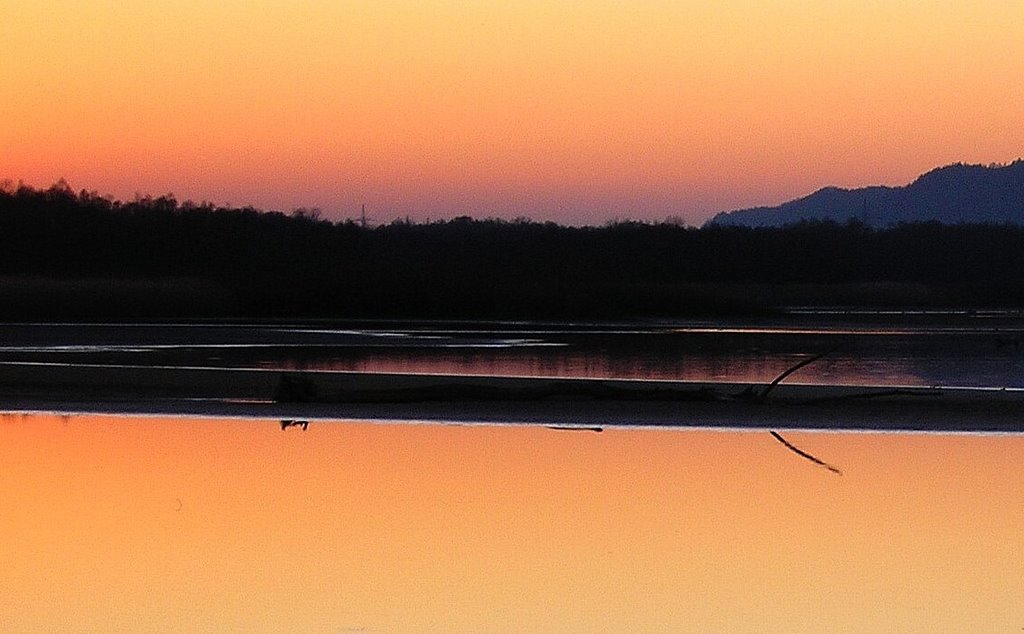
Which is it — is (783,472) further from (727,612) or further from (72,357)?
(72,357)

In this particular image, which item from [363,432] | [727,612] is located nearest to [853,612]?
[727,612]

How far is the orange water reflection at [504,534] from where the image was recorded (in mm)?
9578

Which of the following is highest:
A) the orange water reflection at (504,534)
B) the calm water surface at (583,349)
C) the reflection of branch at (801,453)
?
the orange water reflection at (504,534)

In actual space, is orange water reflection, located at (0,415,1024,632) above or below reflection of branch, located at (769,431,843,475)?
above

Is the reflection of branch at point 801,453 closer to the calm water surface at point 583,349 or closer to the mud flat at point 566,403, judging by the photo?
the mud flat at point 566,403

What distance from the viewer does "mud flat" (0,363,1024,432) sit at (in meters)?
21.3

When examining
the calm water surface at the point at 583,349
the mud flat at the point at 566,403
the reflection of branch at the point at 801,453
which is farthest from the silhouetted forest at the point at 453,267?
the reflection of branch at the point at 801,453

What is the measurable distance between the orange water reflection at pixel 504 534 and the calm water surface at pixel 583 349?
35.5ft

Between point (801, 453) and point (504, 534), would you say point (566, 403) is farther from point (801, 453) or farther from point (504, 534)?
point (504, 534)

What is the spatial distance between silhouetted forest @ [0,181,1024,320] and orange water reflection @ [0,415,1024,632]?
142 ft

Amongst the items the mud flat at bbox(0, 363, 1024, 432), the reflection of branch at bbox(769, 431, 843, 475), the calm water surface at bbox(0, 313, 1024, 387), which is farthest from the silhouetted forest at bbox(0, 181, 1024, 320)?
the reflection of branch at bbox(769, 431, 843, 475)

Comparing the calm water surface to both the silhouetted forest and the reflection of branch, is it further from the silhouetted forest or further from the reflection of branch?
the silhouetted forest

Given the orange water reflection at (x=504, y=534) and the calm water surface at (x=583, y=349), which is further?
the calm water surface at (x=583, y=349)

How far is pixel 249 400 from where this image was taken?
2416cm
